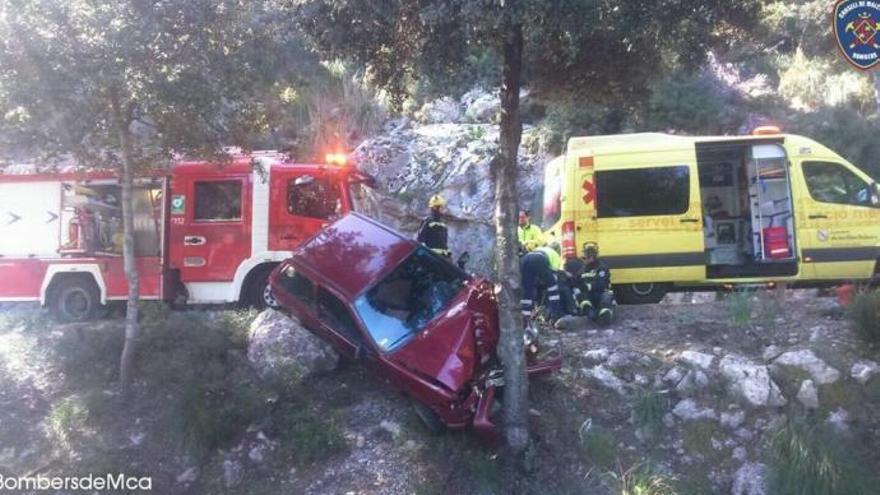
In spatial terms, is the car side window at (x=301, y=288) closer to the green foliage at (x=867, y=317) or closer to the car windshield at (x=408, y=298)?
the car windshield at (x=408, y=298)

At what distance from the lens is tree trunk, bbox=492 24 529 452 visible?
7039mm

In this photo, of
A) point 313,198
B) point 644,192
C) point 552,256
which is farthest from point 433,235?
point 644,192

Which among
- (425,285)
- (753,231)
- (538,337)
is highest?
(753,231)

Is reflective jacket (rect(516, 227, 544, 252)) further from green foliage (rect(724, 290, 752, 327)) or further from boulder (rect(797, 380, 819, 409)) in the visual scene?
boulder (rect(797, 380, 819, 409))

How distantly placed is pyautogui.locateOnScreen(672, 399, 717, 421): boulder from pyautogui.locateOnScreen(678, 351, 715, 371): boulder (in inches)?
16.8

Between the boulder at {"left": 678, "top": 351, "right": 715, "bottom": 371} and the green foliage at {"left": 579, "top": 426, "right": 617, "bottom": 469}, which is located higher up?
the boulder at {"left": 678, "top": 351, "right": 715, "bottom": 371}

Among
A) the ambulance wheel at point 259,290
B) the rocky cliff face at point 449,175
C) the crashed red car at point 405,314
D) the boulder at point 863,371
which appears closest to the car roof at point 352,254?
the crashed red car at point 405,314

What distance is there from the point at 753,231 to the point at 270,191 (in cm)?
671

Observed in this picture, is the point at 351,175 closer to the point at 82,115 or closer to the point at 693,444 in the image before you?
the point at 82,115

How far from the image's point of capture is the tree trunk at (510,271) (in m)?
7.04

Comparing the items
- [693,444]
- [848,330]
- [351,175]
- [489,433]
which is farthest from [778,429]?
[351,175]

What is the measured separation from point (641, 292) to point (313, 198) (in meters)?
4.72

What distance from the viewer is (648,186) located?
1060 cm

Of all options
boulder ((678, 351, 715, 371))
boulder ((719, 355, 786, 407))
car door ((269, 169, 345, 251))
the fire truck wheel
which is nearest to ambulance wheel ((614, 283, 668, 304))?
boulder ((678, 351, 715, 371))
